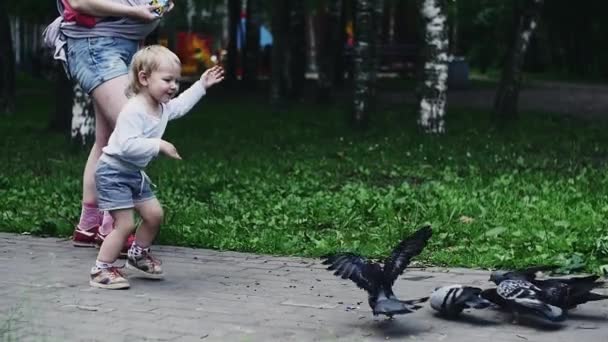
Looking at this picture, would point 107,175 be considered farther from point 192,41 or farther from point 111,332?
point 192,41

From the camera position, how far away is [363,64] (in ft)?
52.8

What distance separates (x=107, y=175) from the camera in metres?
5.62

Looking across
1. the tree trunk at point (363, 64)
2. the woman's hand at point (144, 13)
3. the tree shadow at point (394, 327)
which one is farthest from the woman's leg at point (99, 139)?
the tree trunk at point (363, 64)

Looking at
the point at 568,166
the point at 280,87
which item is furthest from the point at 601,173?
the point at 280,87

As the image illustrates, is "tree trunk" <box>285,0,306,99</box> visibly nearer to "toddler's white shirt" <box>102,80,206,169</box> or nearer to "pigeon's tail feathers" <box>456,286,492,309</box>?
"toddler's white shirt" <box>102,80,206,169</box>

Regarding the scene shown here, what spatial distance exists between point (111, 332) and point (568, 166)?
7371 mm

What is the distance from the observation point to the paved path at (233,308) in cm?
446

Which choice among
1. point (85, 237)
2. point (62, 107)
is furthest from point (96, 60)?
point (62, 107)

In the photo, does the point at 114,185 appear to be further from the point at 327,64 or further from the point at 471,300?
the point at 327,64

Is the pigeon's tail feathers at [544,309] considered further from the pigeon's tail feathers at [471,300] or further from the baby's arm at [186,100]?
the baby's arm at [186,100]

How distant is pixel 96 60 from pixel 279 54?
1658 cm

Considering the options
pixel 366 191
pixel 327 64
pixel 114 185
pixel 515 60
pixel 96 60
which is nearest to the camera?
pixel 114 185

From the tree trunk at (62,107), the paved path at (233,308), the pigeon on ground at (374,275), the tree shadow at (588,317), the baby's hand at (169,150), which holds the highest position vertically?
the baby's hand at (169,150)

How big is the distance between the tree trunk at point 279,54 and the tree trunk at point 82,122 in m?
8.60
